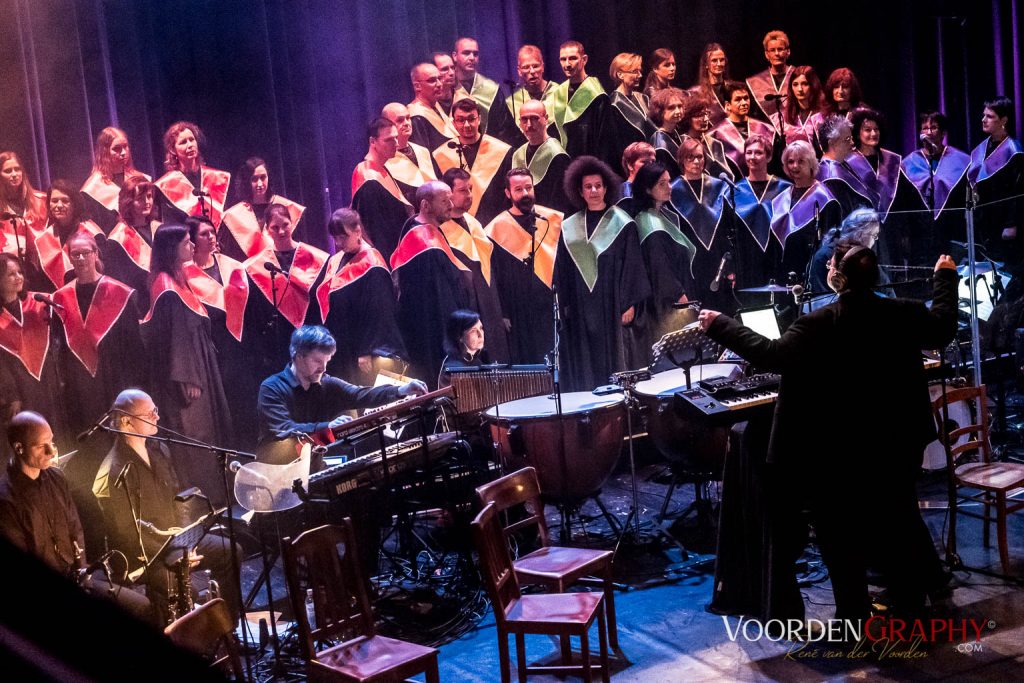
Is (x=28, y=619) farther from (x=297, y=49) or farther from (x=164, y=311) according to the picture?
(x=297, y=49)

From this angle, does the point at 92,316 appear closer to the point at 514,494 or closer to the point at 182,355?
the point at 182,355

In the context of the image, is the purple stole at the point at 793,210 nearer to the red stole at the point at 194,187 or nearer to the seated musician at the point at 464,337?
the seated musician at the point at 464,337

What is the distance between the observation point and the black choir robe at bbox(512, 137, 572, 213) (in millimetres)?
7860

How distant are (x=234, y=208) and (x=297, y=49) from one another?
4.66 feet

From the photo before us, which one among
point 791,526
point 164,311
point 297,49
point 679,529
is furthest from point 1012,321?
point 164,311

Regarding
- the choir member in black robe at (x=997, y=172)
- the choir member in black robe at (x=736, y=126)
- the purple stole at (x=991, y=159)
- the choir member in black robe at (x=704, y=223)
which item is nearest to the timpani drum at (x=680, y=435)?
the choir member in black robe at (x=704, y=223)

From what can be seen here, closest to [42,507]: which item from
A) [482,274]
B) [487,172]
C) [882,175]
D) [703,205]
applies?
[482,274]

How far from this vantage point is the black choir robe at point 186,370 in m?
6.33

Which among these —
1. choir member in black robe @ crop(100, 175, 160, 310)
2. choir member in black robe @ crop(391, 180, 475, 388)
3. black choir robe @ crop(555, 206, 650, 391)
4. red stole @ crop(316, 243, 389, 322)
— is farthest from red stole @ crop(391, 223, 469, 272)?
choir member in black robe @ crop(100, 175, 160, 310)

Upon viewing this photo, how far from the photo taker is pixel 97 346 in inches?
244

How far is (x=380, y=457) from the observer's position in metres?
4.92

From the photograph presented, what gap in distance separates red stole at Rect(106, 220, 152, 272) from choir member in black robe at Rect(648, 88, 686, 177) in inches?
187

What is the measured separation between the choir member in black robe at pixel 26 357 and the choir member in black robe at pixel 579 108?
4.60 meters

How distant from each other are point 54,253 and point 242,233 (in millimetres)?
1305
